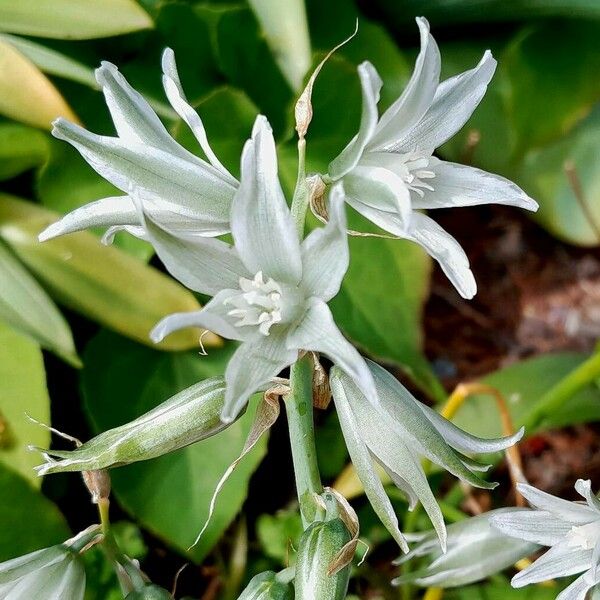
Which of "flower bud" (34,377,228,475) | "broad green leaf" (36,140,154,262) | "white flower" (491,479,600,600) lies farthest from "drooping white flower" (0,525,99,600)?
"broad green leaf" (36,140,154,262)

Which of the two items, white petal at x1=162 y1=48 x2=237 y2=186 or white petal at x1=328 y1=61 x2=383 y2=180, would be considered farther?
white petal at x1=162 y1=48 x2=237 y2=186

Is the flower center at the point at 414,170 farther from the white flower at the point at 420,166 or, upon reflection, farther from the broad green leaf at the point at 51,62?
the broad green leaf at the point at 51,62

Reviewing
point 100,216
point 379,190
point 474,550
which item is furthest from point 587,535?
point 100,216

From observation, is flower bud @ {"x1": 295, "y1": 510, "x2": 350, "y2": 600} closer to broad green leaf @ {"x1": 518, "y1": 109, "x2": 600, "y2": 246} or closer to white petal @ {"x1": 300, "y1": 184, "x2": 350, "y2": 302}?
white petal @ {"x1": 300, "y1": 184, "x2": 350, "y2": 302}

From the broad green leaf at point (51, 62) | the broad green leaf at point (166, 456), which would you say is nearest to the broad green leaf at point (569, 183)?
the broad green leaf at point (166, 456)

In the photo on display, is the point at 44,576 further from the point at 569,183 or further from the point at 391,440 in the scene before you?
the point at 569,183

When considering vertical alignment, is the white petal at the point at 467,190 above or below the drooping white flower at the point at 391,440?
above
